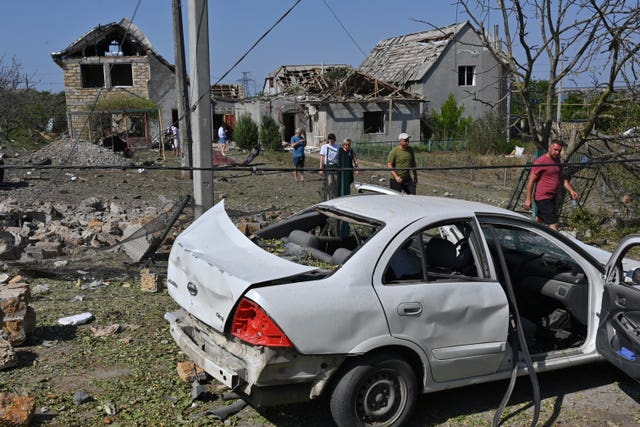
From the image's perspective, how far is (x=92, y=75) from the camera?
42781 millimetres

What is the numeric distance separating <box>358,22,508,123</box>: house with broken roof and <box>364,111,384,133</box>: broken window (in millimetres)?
2168

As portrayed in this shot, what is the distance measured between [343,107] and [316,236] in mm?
30588

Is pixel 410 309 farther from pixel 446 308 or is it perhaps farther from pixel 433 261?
pixel 433 261

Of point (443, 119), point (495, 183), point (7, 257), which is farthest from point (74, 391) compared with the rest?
point (443, 119)

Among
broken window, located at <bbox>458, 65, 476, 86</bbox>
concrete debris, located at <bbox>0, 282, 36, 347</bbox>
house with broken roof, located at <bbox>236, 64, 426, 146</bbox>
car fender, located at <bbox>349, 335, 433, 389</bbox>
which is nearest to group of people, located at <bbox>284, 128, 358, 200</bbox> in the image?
car fender, located at <bbox>349, 335, 433, 389</bbox>

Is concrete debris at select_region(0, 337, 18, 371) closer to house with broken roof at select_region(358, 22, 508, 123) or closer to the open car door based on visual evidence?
the open car door

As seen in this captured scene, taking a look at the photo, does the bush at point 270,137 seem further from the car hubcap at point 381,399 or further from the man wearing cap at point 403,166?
the car hubcap at point 381,399

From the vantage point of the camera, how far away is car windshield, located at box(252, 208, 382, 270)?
4.86 meters

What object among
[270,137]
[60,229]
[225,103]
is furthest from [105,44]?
[60,229]

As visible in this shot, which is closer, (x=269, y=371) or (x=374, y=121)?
(x=269, y=371)

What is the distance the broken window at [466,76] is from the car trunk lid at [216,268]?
3615 centimetres

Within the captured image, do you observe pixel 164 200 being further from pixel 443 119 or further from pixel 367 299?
pixel 443 119

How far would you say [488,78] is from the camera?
130 ft

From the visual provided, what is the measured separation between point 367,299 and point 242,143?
32.1 meters
